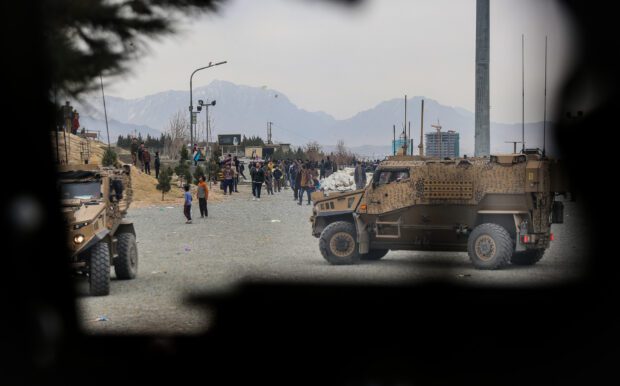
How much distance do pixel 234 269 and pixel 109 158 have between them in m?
2.41

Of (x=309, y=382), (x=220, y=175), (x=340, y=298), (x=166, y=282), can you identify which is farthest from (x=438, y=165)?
(x=220, y=175)

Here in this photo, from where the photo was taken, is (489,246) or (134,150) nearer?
(489,246)

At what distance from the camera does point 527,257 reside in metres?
11.1

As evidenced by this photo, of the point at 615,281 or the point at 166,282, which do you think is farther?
the point at 166,282

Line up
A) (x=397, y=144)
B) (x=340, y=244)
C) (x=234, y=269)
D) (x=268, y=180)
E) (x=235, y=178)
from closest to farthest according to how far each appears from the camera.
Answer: (x=397, y=144), (x=234, y=269), (x=340, y=244), (x=235, y=178), (x=268, y=180)

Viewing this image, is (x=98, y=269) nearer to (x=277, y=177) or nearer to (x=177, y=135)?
(x=177, y=135)

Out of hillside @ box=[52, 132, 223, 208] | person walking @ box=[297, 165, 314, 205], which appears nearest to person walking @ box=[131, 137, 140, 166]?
hillside @ box=[52, 132, 223, 208]

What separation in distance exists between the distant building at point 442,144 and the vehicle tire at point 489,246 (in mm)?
1209

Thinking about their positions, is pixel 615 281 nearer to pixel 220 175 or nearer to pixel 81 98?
pixel 81 98

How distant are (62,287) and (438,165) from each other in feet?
18.2

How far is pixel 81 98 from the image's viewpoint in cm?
582

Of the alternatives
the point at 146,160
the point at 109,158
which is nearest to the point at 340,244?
the point at 109,158

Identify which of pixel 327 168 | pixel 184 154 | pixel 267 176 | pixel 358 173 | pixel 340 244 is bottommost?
pixel 340 244

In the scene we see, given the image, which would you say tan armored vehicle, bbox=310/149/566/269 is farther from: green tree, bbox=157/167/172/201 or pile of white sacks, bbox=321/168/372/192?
green tree, bbox=157/167/172/201
